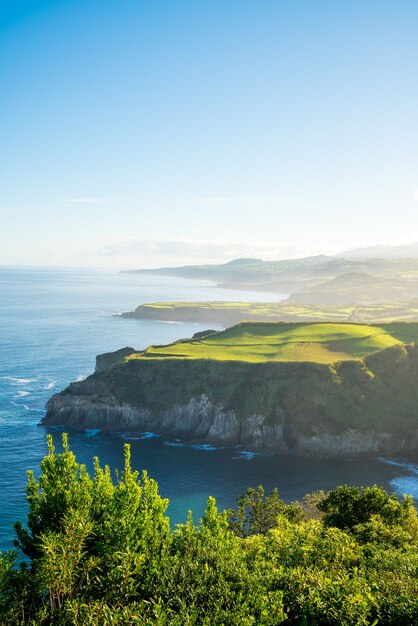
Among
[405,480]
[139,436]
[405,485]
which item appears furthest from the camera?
[139,436]

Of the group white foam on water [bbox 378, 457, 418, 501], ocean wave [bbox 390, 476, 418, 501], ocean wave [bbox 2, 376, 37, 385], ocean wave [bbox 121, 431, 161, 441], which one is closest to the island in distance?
ocean wave [bbox 121, 431, 161, 441]

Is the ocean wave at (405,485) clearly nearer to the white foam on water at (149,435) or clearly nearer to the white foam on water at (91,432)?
the white foam on water at (149,435)

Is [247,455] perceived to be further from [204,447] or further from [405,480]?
[405,480]

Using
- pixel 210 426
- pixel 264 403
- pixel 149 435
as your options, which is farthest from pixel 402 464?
pixel 149 435

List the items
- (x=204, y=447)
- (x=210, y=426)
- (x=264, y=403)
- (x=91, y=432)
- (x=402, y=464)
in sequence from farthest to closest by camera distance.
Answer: (x=91, y=432) < (x=210, y=426) < (x=264, y=403) < (x=204, y=447) < (x=402, y=464)

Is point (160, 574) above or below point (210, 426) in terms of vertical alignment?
above

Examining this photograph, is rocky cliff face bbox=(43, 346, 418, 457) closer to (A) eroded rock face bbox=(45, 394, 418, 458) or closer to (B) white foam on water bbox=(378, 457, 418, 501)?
(A) eroded rock face bbox=(45, 394, 418, 458)

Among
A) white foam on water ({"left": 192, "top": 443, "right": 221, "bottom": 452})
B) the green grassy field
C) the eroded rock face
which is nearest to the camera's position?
the eroded rock face

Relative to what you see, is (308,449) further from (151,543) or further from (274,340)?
(151,543)

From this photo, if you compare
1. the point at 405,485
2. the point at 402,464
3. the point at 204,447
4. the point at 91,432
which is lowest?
the point at 402,464
